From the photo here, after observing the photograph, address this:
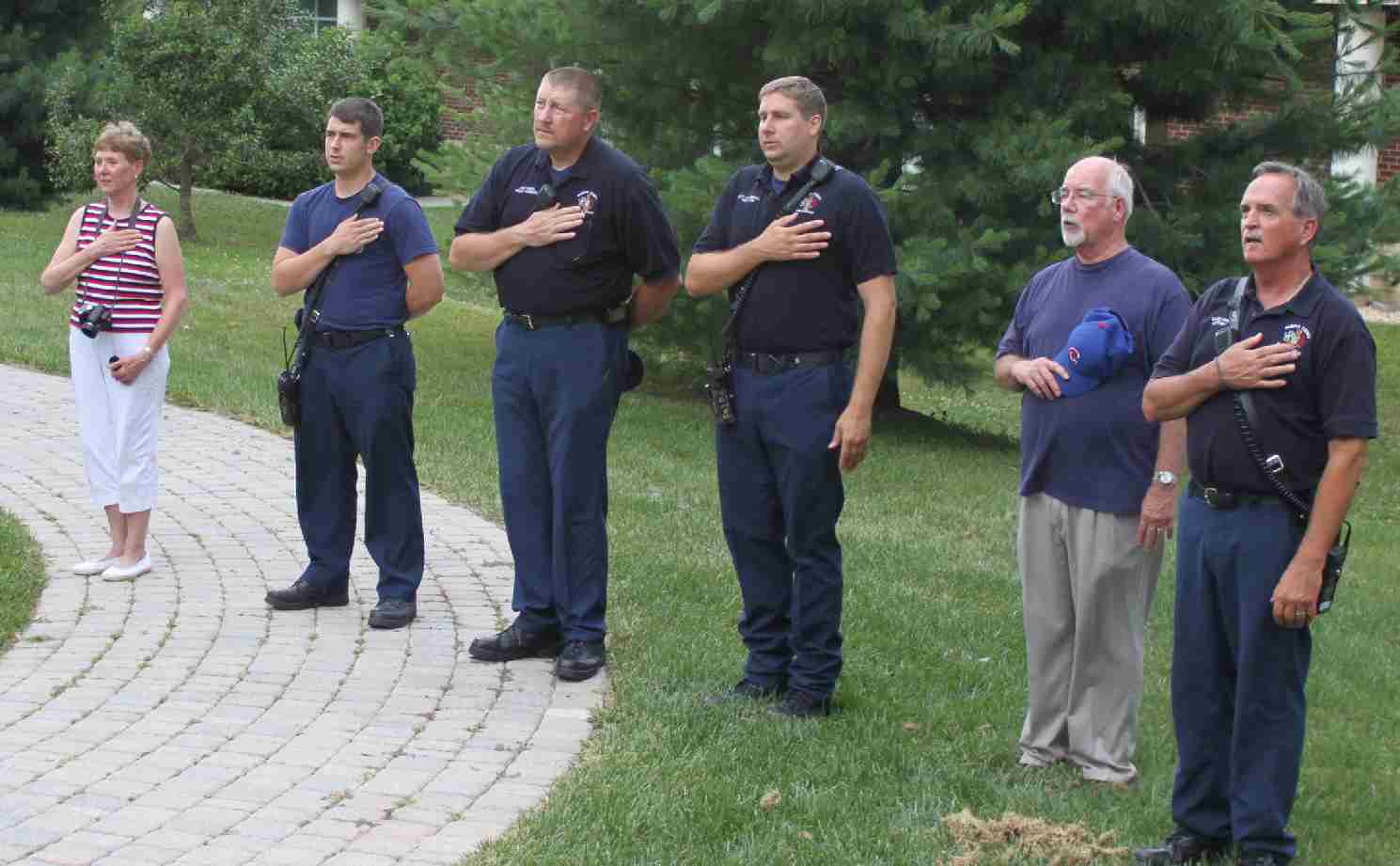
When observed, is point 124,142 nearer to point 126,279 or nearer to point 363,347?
point 126,279

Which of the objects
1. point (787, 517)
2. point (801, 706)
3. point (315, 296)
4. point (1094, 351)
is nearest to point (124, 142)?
point (315, 296)

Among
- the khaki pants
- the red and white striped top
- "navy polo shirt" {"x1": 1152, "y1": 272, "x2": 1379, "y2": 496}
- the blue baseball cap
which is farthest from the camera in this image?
the red and white striped top

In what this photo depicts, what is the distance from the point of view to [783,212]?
18.6ft

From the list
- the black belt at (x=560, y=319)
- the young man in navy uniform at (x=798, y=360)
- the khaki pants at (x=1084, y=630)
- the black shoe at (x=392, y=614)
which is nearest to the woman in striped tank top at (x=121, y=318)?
the black shoe at (x=392, y=614)

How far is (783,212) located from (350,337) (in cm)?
206

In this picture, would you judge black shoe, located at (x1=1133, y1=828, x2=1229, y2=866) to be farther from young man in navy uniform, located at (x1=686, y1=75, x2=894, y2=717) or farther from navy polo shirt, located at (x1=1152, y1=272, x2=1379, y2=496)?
young man in navy uniform, located at (x1=686, y1=75, x2=894, y2=717)

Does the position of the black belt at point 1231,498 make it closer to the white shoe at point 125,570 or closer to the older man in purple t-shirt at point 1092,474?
the older man in purple t-shirt at point 1092,474

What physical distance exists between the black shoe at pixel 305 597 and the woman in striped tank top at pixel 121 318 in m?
0.83

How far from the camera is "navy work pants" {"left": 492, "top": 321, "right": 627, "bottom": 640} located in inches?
247

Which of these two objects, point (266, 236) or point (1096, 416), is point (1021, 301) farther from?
point (266, 236)

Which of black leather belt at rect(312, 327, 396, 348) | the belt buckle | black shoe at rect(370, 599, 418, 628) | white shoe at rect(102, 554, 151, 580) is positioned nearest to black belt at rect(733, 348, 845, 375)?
the belt buckle

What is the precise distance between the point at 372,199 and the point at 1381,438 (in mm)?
→ 11565

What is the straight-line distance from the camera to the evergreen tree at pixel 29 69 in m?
22.8

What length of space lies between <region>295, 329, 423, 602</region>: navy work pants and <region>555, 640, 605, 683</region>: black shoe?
3.21 ft
